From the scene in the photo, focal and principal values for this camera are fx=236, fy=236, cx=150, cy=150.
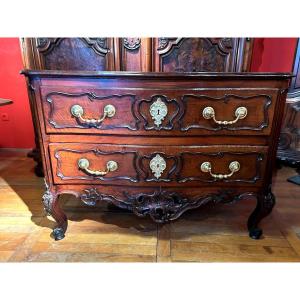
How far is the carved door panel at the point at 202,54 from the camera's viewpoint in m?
1.23

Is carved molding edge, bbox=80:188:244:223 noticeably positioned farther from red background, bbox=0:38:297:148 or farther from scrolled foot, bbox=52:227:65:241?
red background, bbox=0:38:297:148

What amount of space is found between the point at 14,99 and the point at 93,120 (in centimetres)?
148

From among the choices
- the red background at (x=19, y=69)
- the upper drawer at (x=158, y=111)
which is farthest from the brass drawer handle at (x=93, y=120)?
the red background at (x=19, y=69)

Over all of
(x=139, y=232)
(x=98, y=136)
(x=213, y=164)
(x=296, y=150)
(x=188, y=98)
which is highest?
(x=188, y=98)

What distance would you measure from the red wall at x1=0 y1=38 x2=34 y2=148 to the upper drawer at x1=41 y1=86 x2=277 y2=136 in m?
1.30

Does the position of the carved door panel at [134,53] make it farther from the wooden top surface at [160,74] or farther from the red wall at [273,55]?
the red wall at [273,55]

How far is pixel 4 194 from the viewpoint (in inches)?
57.8

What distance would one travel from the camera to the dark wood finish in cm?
166

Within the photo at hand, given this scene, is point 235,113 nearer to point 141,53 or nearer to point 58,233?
point 141,53
